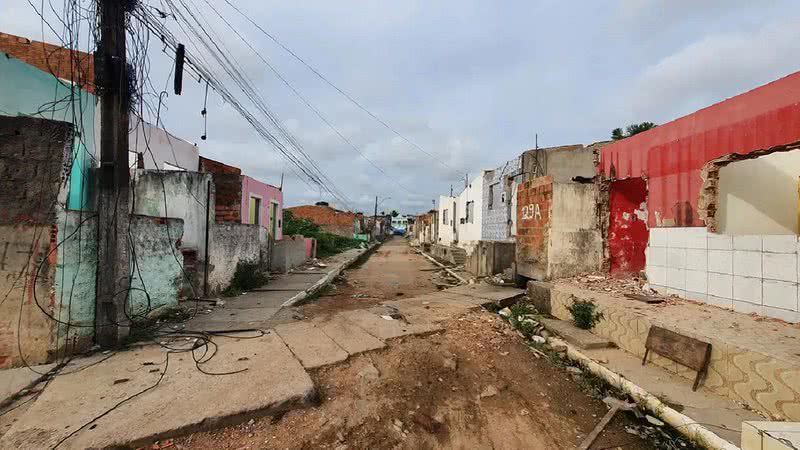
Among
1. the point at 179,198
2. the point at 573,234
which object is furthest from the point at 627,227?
the point at 179,198

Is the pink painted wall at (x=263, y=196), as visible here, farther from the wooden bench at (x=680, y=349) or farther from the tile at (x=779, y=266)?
the tile at (x=779, y=266)

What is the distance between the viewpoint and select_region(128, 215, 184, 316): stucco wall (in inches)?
201

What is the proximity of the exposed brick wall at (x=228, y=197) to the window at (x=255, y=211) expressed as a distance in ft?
3.74

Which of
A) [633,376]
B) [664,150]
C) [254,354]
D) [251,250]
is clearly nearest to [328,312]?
[254,354]

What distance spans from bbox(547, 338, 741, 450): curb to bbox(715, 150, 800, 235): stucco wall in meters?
2.85

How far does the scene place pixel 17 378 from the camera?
11.1ft

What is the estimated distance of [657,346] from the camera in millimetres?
3959

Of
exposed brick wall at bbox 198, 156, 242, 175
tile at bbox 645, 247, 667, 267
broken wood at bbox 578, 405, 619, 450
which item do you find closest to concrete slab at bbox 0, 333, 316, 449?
broken wood at bbox 578, 405, 619, 450

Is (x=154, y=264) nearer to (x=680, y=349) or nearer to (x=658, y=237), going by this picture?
(x=680, y=349)

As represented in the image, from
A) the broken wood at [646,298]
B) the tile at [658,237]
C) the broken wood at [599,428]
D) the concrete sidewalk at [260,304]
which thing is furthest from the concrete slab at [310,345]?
the tile at [658,237]

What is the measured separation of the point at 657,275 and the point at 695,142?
2170mm

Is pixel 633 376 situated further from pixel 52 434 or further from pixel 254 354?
pixel 52 434

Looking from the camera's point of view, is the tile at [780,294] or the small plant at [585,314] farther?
the small plant at [585,314]

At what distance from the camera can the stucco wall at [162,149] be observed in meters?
12.1
